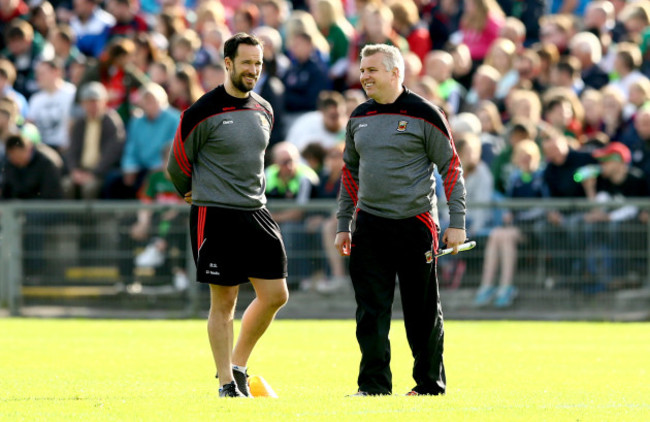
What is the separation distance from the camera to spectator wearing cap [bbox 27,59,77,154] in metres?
20.2

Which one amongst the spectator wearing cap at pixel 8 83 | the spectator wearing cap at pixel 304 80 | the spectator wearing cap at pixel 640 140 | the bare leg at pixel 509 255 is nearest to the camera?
the bare leg at pixel 509 255

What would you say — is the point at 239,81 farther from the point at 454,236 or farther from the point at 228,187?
the point at 454,236

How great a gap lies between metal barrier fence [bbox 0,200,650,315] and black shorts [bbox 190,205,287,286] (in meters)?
8.08

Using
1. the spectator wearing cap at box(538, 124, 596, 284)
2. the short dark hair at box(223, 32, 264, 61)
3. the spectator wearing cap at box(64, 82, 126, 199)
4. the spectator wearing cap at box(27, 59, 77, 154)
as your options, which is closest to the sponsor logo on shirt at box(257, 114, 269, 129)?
the short dark hair at box(223, 32, 264, 61)

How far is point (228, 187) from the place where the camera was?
8.74m

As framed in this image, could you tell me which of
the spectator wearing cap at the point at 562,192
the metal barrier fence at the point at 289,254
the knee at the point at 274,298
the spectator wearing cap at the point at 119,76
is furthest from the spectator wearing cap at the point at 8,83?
the knee at the point at 274,298

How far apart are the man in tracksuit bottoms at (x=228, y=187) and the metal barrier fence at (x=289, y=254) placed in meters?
8.11

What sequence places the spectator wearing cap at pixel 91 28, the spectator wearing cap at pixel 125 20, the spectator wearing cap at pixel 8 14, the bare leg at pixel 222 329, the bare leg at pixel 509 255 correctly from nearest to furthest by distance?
1. the bare leg at pixel 222 329
2. the bare leg at pixel 509 255
3. the spectator wearing cap at pixel 125 20
4. the spectator wearing cap at pixel 91 28
5. the spectator wearing cap at pixel 8 14

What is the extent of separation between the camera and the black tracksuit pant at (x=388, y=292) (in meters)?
8.85

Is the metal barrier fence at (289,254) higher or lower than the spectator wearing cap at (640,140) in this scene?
lower

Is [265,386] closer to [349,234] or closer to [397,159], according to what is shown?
[349,234]

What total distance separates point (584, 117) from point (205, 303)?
573 cm

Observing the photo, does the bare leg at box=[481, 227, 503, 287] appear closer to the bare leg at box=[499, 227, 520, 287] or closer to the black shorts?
the bare leg at box=[499, 227, 520, 287]

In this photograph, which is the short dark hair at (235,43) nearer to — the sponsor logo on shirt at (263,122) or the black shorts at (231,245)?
the sponsor logo on shirt at (263,122)
